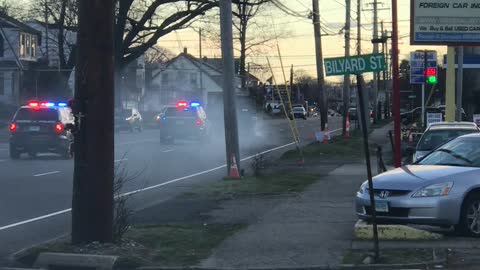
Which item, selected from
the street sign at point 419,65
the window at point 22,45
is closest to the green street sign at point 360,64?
the street sign at point 419,65

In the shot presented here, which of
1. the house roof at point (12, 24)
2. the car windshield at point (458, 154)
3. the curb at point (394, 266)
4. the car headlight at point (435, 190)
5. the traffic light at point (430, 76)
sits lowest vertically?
the curb at point (394, 266)

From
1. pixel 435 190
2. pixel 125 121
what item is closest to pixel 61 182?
pixel 435 190

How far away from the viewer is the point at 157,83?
118188 mm

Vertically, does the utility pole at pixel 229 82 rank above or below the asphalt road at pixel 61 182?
above

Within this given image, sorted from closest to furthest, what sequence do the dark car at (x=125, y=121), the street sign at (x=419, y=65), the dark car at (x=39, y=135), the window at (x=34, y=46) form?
1. the dark car at (x=39, y=135)
2. the street sign at (x=419, y=65)
3. the dark car at (x=125, y=121)
4. the window at (x=34, y=46)

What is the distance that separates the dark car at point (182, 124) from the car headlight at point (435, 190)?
2751 cm

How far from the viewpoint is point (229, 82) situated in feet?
66.1

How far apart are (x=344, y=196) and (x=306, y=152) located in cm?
1503

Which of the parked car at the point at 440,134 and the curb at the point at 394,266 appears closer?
the curb at the point at 394,266

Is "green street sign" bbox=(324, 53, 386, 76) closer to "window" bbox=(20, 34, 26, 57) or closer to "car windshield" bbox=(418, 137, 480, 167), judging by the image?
"car windshield" bbox=(418, 137, 480, 167)

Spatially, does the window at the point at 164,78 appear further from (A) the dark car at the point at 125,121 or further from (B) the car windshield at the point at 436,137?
(B) the car windshield at the point at 436,137

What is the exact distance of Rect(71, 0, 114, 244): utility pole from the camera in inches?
383

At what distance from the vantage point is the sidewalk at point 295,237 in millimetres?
9211

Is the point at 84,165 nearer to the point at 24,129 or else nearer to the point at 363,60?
the point at 363,60
